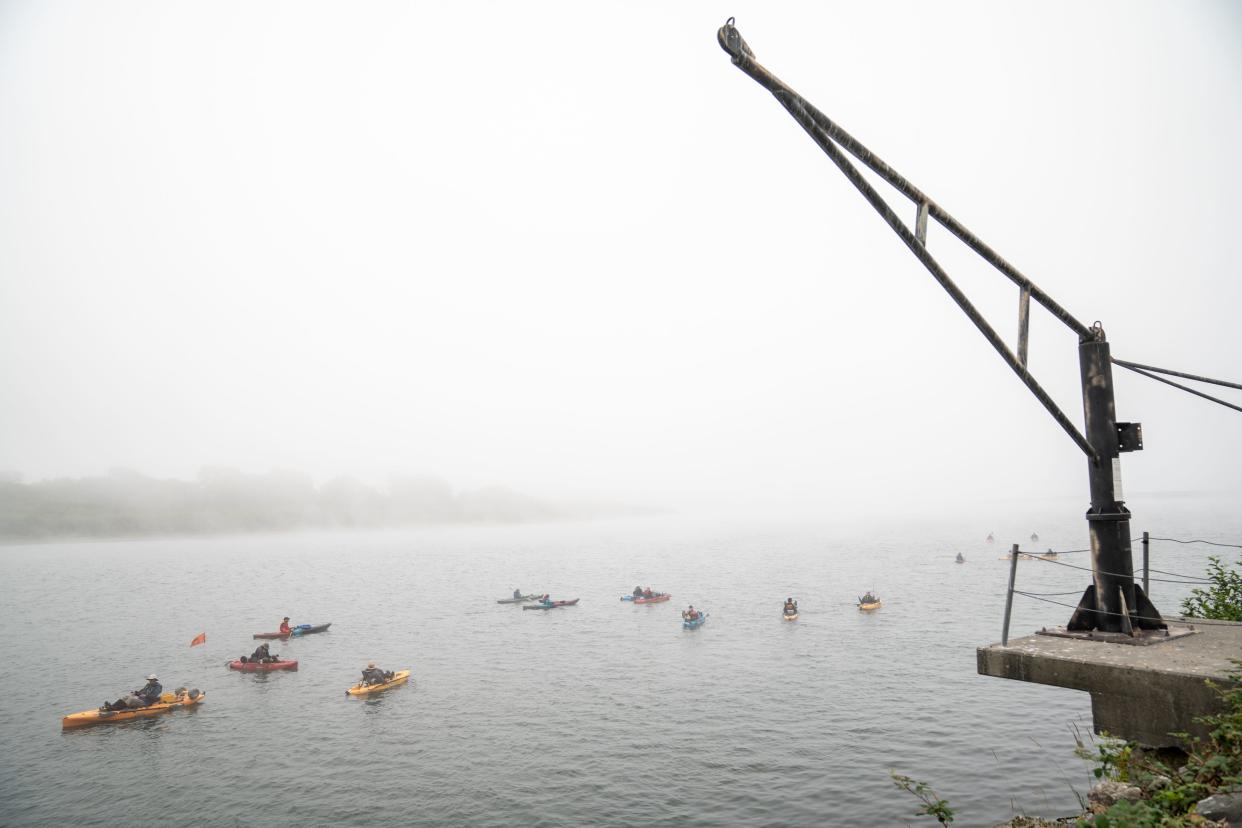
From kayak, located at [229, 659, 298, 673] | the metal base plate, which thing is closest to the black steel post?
the metal base plate

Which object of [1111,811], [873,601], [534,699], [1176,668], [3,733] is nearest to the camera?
[1111,811]

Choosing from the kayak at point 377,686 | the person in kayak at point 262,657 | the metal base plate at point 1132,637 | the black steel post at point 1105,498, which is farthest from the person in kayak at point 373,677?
the black steel post at point 1105,498

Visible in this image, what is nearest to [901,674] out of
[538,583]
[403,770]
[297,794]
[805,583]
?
[403,770]

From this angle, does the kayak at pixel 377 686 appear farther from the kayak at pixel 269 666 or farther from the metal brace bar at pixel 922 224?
the metal brace bar at pixel 922 224

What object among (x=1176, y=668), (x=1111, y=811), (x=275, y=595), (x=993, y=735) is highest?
(x=1176, y=668)

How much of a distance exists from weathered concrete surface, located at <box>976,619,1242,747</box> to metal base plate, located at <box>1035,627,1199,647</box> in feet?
0.33

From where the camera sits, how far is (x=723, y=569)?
8344 centimetres

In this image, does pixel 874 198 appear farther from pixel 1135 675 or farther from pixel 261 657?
pixel 261 657

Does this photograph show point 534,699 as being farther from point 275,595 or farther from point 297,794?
point 275,595

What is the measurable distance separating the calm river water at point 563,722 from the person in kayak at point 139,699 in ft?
3.95

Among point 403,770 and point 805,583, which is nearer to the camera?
point 403,770

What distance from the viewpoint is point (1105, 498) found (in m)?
8.80

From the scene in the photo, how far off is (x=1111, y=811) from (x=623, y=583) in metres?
68.3

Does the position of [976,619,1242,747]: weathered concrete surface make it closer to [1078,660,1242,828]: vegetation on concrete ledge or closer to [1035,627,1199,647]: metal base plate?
[1035,627,1199,647]: metal base plate
